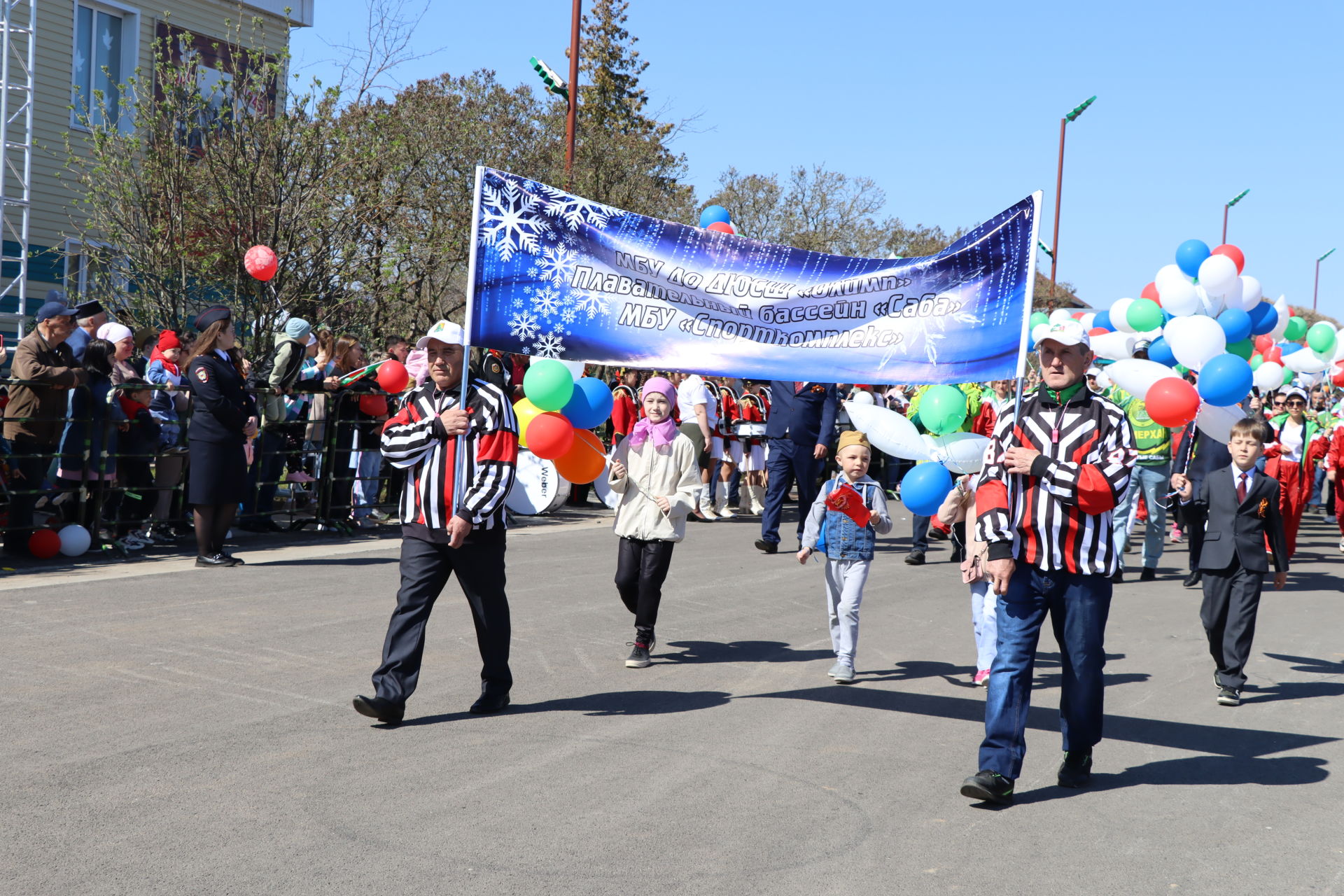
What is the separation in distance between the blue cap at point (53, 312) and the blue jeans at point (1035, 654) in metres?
8.18

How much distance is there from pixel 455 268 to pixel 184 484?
364 inches

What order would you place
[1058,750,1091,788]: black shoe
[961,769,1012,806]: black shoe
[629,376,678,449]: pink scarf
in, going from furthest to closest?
[629,376,678,449]: pink scarf
[1058,750,1091,788]: black shoe
[961,769,1012,806]: black shoe

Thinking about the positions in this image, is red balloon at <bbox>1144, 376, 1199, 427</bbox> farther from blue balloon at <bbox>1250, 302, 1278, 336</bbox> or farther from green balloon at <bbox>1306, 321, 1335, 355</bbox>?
green balloon at <bbox>1306, 321, 1335, 355</bbox>

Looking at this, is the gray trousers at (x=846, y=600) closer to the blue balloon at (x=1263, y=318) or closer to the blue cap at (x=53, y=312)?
the blue balloon at (x=1263, y=318)

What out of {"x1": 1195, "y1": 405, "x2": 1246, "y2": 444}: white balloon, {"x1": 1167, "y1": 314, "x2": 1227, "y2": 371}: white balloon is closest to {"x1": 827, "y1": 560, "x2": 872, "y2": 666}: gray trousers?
{"x1": 1195, "y1": 405, "x2": 1246, "y2": 444}: white balloon

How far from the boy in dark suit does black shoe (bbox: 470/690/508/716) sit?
419 cm

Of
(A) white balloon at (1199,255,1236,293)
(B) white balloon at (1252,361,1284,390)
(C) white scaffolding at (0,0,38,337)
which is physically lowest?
(B) white balloon at (1252,361,1284,390)

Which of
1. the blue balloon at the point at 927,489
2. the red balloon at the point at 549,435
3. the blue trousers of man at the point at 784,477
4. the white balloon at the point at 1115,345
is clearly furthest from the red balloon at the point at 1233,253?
the red balloon at the point at 549,435

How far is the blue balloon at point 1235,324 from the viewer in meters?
11.2

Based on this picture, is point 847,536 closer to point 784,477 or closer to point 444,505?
point 444,505

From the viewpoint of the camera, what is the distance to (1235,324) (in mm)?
11195

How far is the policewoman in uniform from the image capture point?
1061 centimetres

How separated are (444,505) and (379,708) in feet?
3.26

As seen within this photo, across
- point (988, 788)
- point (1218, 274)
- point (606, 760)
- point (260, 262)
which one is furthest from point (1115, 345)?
point (606, 760)
